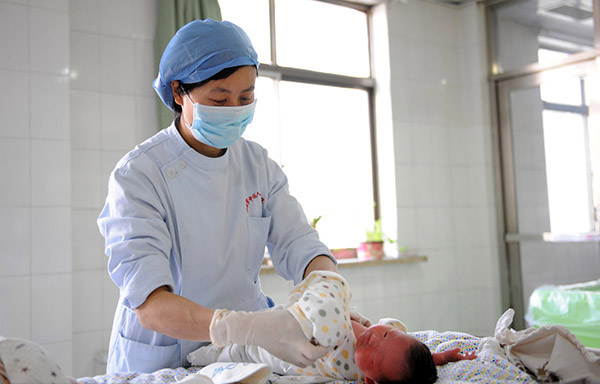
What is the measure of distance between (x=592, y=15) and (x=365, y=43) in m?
1.69

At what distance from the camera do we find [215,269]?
1665mm

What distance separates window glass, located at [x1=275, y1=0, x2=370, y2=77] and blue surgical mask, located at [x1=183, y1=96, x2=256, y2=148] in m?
2.74

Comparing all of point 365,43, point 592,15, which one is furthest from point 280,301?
point 592,15

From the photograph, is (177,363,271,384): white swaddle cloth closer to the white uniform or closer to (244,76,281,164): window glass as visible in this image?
the white uniform

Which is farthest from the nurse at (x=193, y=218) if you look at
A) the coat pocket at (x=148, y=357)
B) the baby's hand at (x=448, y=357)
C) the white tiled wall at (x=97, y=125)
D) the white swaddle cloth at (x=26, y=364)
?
the white tiled wall at (x=97, y=125)

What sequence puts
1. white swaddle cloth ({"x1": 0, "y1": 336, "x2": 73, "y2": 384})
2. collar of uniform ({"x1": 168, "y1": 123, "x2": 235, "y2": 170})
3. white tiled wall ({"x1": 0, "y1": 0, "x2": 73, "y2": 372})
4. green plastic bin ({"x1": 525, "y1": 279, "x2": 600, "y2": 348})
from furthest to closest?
1. green plastic bin ({"x1": 525, "y1": 279, "x2": 600, "y2": 348})
2. white tiled wall ({"x1": 0, "y1": 0, "x2": 73, "y2": 372})
3. collar of uniform ({"x1": 168, "y1": 123, "x2": 235, "y2": 170})
4. white swaddle cloth ({"x1": 0, "y1": 336, "x2": 73, "y2": 384})

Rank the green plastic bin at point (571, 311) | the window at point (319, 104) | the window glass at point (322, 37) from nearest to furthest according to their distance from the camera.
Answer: the green plastic bin at point (571, 311) → the window at point (319, 104) → the window glass at point (322, 37)

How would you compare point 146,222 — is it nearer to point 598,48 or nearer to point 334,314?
point 334,314

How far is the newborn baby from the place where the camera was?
1.29m

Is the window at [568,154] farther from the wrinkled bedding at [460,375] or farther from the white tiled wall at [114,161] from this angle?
the wrinkled bedding at [460,375]

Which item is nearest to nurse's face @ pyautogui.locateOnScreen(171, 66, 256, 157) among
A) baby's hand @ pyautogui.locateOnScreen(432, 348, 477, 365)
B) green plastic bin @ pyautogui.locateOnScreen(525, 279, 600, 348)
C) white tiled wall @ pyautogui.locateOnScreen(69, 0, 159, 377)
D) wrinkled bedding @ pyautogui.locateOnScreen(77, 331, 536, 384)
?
wrinkled bedding @ pyautogui.locateOnScreen(77, 331, 536, 384)

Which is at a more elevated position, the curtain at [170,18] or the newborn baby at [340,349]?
the curtain at [170,18]

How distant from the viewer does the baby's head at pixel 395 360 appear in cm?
145

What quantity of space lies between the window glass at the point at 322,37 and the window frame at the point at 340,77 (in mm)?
42
